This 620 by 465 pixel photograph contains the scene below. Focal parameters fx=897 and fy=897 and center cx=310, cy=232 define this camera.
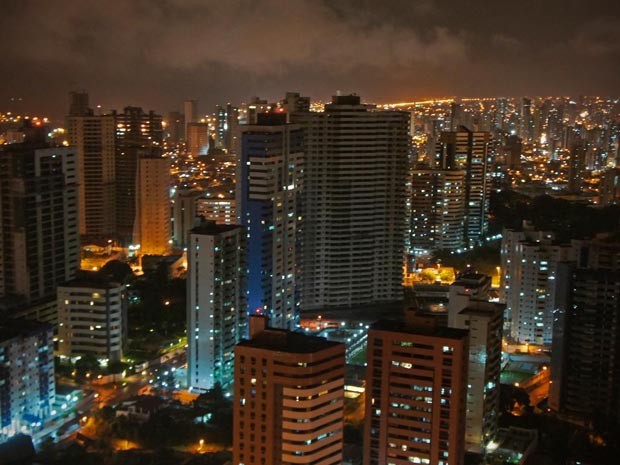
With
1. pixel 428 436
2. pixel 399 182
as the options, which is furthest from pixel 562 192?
pixel 428 436

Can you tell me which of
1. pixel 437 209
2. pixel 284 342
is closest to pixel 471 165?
pixel 437 209

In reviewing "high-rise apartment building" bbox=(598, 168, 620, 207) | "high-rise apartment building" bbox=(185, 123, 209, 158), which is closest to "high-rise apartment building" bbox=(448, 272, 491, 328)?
"high-rise apartment building" bbox=(598, 168, 620, 207)

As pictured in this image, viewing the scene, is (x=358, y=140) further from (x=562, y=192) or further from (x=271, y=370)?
(x=562, y=192)

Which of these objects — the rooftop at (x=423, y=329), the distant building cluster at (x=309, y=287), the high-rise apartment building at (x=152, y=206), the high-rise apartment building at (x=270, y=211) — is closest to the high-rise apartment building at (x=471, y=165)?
the distant building cluster at (x=309, y=287)

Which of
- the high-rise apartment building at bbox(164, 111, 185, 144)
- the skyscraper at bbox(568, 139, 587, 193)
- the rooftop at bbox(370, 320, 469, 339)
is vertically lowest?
the rooftop at bbox(370, 320, 469, 339)

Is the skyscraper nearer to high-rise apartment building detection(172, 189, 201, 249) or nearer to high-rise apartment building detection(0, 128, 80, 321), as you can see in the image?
high-rise apartment building detection(172, 189, 201, 249)

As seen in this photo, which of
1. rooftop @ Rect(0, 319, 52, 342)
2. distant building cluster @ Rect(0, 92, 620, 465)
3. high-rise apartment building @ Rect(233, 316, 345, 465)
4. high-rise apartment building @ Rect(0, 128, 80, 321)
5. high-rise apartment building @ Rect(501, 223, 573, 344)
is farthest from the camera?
high-rise apartment building @ Rect(501, 223, 573, 344)

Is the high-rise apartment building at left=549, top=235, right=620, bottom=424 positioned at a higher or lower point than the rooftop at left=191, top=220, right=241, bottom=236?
lower

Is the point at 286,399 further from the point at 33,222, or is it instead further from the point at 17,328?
the point at 33,222
